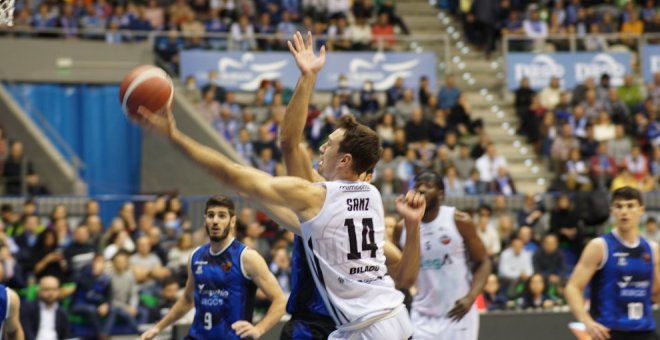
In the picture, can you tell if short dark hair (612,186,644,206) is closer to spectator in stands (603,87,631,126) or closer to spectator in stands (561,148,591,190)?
spectator in stands (561,148,591,190)

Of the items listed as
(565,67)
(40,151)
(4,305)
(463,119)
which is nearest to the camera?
(4,305)

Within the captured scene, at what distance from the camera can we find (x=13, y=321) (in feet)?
27.0

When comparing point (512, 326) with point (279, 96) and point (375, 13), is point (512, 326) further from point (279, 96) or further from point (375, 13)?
point (375, 13)

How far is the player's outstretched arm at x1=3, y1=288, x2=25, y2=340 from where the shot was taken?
820cm

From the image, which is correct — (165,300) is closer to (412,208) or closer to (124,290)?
(124,290)

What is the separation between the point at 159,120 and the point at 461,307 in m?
4.59

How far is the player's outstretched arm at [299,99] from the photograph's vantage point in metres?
6.82

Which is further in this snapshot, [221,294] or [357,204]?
[221,294]

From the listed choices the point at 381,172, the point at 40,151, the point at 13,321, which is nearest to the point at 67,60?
the point at 40,151

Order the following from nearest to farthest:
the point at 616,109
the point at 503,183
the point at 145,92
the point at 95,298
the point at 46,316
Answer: the point at 145,92, the point at 46,316, the point at 95,298, the point at 503,183, the point at 616,109

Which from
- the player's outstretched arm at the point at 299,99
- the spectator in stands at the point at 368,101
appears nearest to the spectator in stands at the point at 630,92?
the spectator in stands at the point at 368,101

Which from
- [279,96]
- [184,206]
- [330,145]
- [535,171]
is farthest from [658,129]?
[330,145]

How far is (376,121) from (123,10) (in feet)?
17.5

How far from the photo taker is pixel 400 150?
19641 millimetres
